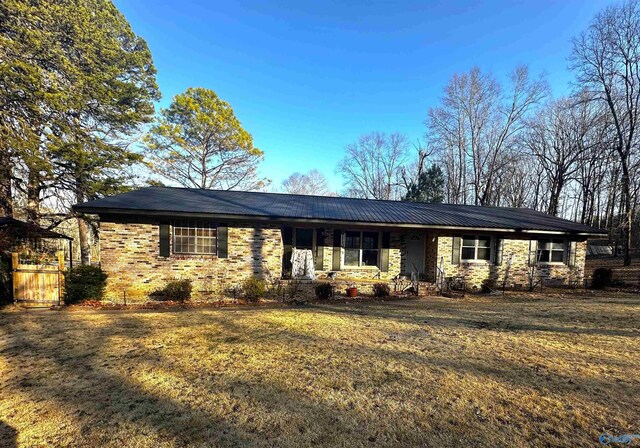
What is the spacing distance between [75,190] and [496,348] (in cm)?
1857

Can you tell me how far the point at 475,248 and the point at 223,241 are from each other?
1086cm

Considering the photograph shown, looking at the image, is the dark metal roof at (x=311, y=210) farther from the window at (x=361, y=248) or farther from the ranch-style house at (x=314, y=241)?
the window at (x=361, y=248)

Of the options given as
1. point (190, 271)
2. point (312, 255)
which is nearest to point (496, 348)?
point (312, 255)

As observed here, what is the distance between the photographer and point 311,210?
12.2m

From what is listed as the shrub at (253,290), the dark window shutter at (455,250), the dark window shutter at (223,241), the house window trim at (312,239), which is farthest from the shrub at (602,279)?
the dark window shutter at (223,241)

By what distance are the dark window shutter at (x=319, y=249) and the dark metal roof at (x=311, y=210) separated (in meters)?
0.97

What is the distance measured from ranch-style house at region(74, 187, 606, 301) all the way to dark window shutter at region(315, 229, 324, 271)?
43mm

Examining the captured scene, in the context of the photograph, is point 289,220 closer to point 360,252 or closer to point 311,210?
point 311,210

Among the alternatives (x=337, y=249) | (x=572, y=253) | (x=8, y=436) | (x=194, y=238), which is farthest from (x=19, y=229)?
(x=572, y=253)

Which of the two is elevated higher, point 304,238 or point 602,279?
point 304,238

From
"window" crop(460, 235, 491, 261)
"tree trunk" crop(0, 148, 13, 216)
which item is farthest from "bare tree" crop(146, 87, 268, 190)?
"window" crop(460, 235, 491, 261)

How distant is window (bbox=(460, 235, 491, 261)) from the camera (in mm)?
12555

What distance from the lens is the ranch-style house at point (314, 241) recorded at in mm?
10312

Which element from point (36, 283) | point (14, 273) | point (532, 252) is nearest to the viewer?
point (14, 273)
